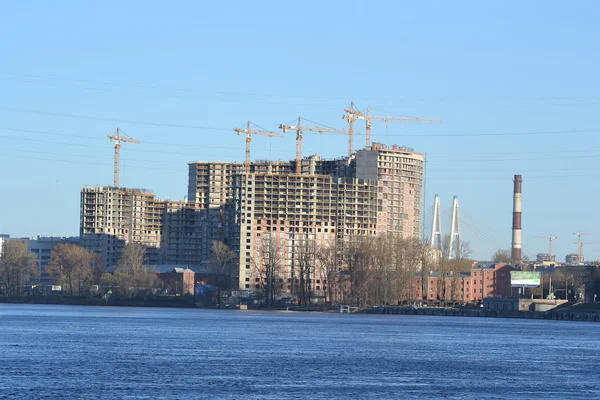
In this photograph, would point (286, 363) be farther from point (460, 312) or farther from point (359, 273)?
point (359, 273)

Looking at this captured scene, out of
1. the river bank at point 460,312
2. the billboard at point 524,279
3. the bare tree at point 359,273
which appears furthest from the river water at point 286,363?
the billboard at point 524,279

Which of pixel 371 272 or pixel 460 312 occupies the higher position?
pixel 371 272

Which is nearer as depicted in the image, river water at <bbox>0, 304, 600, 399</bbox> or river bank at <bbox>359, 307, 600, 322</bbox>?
river water at <bbox>0, 304, 600, 399</bbox>

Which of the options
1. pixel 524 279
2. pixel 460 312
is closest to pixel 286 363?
pixel 460 312

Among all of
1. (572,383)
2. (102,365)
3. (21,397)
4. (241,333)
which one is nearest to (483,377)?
(572,383)

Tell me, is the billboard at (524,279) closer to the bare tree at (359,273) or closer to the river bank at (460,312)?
the river bank at (460,312)

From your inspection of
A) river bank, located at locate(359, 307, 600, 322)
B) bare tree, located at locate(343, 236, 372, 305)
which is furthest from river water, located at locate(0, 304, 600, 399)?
bare tree, located at locate(343, 236, 372, 305)

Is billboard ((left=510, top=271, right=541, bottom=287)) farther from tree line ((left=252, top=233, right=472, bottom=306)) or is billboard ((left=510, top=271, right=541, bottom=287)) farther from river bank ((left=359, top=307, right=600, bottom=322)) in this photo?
tree line ((left=252, top=233, right=472, bottom=306))

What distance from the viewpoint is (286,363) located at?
2916 inches

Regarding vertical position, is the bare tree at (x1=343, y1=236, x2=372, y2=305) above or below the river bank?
above

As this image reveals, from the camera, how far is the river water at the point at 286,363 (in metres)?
58.8

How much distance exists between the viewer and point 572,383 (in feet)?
213

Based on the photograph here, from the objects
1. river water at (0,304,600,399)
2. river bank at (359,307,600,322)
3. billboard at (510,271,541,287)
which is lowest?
river bank at (359,307,600,322)

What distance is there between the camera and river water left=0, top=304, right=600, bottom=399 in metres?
58.8
